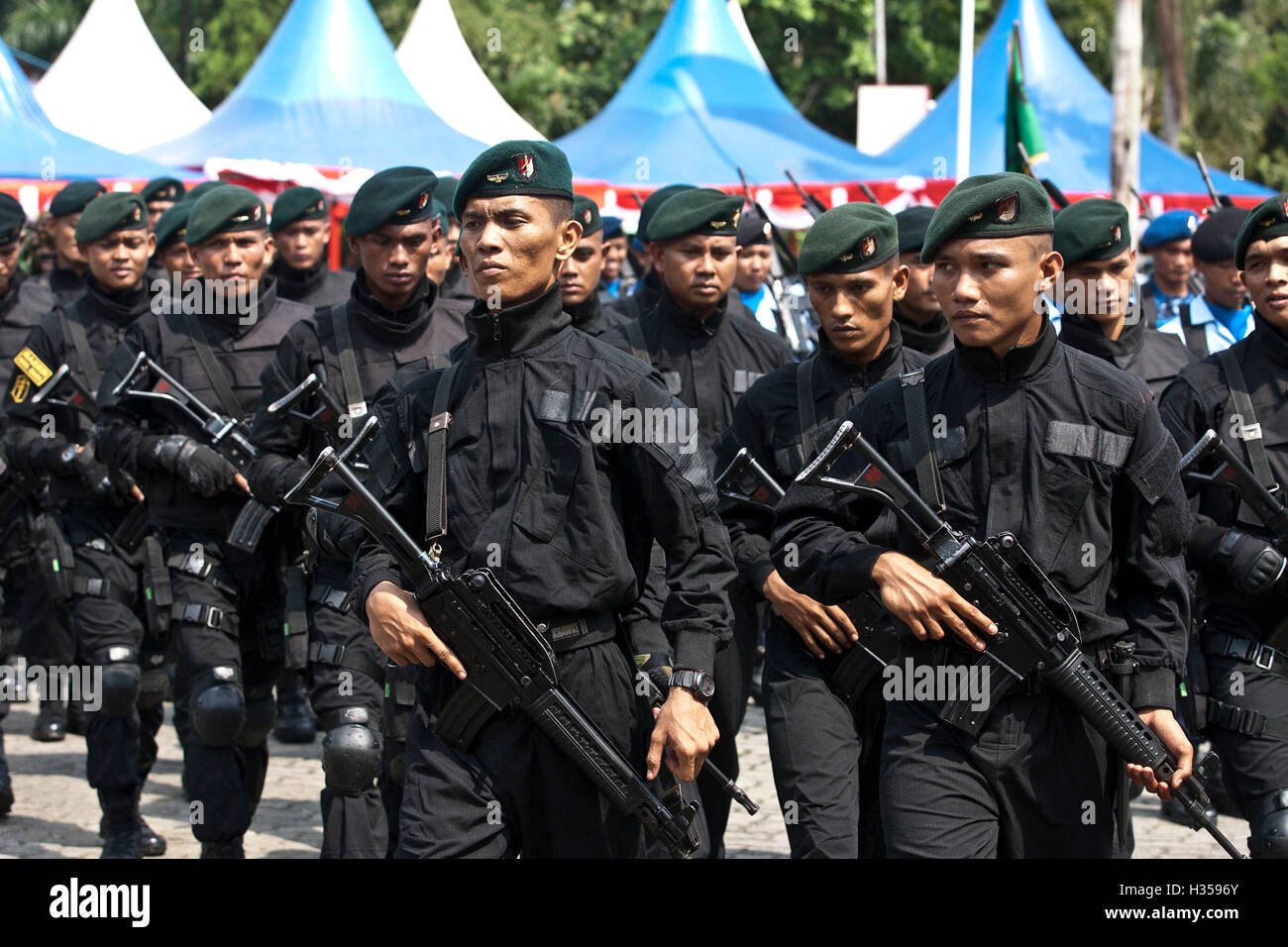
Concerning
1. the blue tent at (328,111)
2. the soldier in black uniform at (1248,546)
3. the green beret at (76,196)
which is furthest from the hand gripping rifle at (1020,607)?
the blue tent at (328,111)

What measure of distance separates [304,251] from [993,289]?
237 inches

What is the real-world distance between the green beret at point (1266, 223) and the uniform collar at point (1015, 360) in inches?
68.7

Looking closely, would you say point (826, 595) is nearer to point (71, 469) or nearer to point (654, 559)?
point (654, 559)

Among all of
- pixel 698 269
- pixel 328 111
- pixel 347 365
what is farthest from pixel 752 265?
pixel 328 111

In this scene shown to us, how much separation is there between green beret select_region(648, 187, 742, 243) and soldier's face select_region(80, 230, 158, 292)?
95.4 inches

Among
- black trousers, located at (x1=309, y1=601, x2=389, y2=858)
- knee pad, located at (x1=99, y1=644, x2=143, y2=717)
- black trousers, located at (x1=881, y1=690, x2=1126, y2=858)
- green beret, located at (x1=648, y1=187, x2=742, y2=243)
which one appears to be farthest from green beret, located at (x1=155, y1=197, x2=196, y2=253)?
black trousers, located at (x1=881, y1=690, x2=1126, y2=858)

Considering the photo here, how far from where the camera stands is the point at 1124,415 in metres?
4.27

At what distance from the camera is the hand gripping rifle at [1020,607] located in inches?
165

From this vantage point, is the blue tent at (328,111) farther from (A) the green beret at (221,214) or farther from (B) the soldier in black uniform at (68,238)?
(A) the green beret at (221,214)

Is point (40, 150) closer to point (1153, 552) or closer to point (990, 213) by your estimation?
point (990, 213)

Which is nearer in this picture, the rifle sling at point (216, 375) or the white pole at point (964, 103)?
the rifle sling at point (216, 375)

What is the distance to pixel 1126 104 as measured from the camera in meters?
17.9
